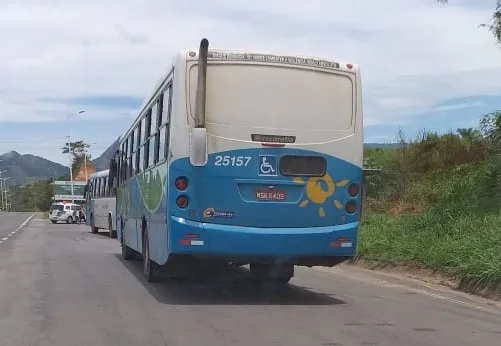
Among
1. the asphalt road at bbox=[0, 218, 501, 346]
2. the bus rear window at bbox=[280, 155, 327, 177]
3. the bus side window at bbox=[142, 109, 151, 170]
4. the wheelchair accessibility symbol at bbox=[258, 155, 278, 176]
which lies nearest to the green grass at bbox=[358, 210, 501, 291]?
the asphalt road at bbox=[0, 218, 501, 346]

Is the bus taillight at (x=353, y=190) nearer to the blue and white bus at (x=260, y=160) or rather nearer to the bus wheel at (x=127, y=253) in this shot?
the blue and white bus at (x=260, y=160)

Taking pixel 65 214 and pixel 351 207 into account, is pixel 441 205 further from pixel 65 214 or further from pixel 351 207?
pixel 65 214

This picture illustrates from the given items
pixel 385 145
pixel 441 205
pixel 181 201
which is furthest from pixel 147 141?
pixel 385 145

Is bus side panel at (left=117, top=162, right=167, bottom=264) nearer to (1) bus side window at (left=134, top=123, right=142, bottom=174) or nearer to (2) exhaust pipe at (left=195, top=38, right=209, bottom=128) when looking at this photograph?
(1) bus side window at (left=134, top=123, right=142, bottom=174)

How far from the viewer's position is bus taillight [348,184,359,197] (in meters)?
10.4

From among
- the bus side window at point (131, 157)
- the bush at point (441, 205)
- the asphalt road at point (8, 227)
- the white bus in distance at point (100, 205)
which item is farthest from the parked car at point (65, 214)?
the bus side window at point (131, 157)

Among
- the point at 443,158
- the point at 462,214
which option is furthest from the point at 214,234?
the point at 443,158

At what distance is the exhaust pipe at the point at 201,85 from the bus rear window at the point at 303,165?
1258mm

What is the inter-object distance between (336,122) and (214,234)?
2343 mm

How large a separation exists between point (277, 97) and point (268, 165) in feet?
3.12

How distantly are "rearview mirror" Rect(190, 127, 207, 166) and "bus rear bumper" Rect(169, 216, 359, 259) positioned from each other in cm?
81

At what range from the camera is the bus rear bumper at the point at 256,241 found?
9.81 m

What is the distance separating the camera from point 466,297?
11.3 meters

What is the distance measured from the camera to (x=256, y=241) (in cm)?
994
